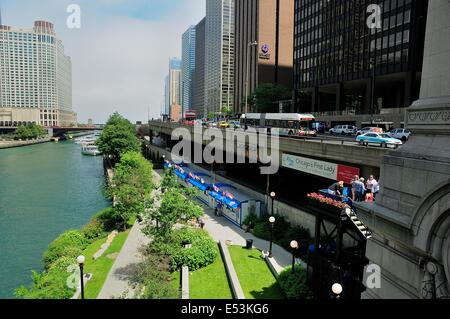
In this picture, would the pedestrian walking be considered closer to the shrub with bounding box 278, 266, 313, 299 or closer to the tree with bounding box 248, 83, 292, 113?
the shrub with bounding box 278, 266, 313, 299

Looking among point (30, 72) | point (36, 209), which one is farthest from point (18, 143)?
point (36, 209)

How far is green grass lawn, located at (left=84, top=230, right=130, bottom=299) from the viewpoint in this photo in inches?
698

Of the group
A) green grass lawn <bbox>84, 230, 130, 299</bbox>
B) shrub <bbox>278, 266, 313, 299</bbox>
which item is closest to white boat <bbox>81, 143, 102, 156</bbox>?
green grass lawn <bbox>84, 230, 130, 299</bbox>

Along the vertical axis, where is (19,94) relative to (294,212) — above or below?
above

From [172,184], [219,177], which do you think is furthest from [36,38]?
[172,184]

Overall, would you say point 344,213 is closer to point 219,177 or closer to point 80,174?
point 219,177

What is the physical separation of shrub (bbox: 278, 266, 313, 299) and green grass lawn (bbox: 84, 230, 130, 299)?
9.34m

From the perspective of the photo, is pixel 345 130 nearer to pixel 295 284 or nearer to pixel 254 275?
pixel 254 275

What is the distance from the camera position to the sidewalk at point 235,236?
67.9 feet

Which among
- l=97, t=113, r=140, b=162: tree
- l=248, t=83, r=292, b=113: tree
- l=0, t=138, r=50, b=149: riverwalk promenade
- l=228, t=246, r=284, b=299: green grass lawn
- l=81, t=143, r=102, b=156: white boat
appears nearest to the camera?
l=228, t=246, r=284, b=299: green grass lawn

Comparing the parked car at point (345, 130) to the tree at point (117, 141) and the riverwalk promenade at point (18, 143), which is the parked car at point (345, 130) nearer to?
the tree at point (117, 141)

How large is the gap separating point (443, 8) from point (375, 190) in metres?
7.88

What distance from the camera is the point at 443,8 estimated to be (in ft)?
28.2

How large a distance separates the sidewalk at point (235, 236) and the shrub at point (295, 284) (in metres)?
2.04
